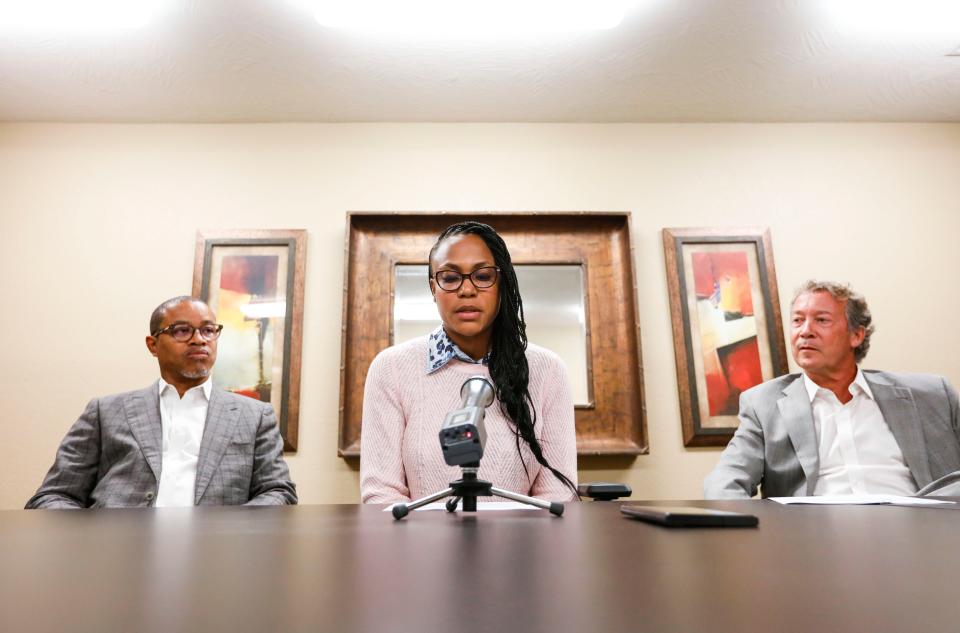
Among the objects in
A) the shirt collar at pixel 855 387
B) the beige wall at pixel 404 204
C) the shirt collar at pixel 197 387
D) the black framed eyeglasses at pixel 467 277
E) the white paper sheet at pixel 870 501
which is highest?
the beige wall at pixel 404 204

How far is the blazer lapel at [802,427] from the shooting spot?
1.91 metres

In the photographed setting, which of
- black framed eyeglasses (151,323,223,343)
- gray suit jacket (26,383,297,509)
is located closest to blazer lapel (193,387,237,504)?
gray suit jacket (26,383,297,509)

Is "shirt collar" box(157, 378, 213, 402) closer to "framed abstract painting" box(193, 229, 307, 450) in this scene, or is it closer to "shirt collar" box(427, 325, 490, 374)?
"framed abstract painting" box(193, 229, 307, 450)

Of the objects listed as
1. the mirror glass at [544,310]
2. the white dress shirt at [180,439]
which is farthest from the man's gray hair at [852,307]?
the white dress shirt at [180,439]

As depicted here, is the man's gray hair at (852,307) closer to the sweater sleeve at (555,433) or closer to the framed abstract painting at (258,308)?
the sweater sleeve at (555,433)

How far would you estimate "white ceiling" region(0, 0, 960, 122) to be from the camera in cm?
239

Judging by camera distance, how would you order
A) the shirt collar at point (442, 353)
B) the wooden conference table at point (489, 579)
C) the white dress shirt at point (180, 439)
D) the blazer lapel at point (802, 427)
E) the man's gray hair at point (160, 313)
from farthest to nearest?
the man's gray hair at point (160, 313)
the white dress shirt at point (180, 439)
the blazer lapel at point (802, 427)
the shirt collar at point (442, 353)
the wooden conference table at point (489, 579)

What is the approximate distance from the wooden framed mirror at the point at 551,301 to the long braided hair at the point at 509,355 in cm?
104

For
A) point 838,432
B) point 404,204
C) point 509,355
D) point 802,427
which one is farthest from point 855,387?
point 404,204

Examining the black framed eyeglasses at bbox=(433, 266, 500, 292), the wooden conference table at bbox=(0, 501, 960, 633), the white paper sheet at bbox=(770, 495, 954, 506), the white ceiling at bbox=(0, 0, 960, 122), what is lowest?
the white paper sheet at bbox=(770, 495, 954, 506)

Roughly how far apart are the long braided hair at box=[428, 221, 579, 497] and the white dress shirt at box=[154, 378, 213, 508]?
1.19 metres

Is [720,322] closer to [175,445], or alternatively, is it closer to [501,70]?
[501,70]

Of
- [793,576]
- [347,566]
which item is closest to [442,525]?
[347,566]

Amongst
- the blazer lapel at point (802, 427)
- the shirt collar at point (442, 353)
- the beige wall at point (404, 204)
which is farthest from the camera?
the beige wall at point (404, 204)
